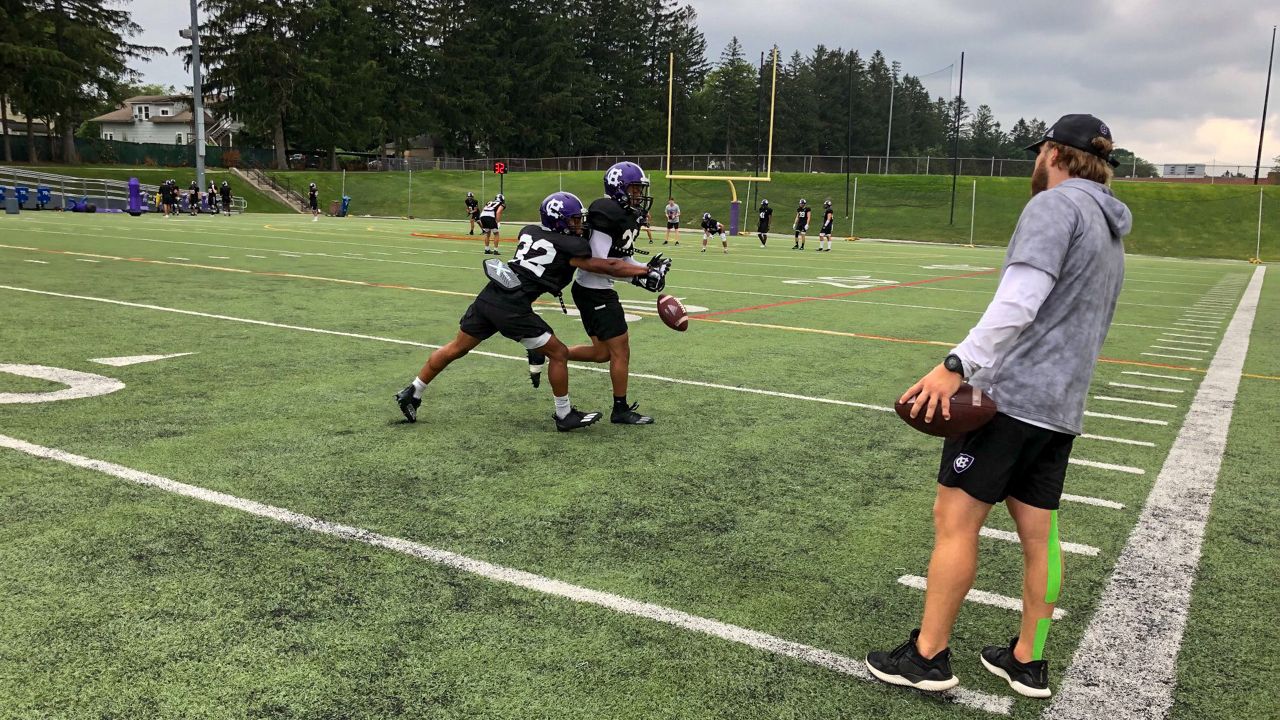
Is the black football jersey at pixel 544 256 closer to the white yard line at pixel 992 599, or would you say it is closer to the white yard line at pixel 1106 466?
the white yard line at pixel 992 599

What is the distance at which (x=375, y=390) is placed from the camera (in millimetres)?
7262

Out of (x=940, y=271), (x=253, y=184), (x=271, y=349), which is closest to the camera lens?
(x=271, y=349)

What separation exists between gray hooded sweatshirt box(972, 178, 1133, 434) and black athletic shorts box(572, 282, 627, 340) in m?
3.94

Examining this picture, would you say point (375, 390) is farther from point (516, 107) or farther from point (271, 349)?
point (516, 107)

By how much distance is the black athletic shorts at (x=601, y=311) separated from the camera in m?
6.58

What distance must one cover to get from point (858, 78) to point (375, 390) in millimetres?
117653

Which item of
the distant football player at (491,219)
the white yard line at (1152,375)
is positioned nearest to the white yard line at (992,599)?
the white yard line at (1152,375)

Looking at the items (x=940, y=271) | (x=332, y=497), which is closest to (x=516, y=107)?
(x=940, y=271)

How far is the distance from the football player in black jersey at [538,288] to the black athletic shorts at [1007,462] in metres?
3.48

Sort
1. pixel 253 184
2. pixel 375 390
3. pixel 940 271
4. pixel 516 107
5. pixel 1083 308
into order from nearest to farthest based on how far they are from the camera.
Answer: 1. pixel 1083 308
2. pixel 375 390
3. pixel 940 271
4. pixel 253 184
5. pixel 516 107

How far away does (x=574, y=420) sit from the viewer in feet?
20.7

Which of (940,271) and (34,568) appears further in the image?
(940,271)

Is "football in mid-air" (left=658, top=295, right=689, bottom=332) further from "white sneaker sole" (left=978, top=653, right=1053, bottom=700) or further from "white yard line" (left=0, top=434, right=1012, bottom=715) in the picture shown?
"white sneaker sole" (left=978, top=653, right=1053, bottom=700)

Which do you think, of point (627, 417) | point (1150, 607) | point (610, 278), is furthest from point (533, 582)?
point (610, 278)
